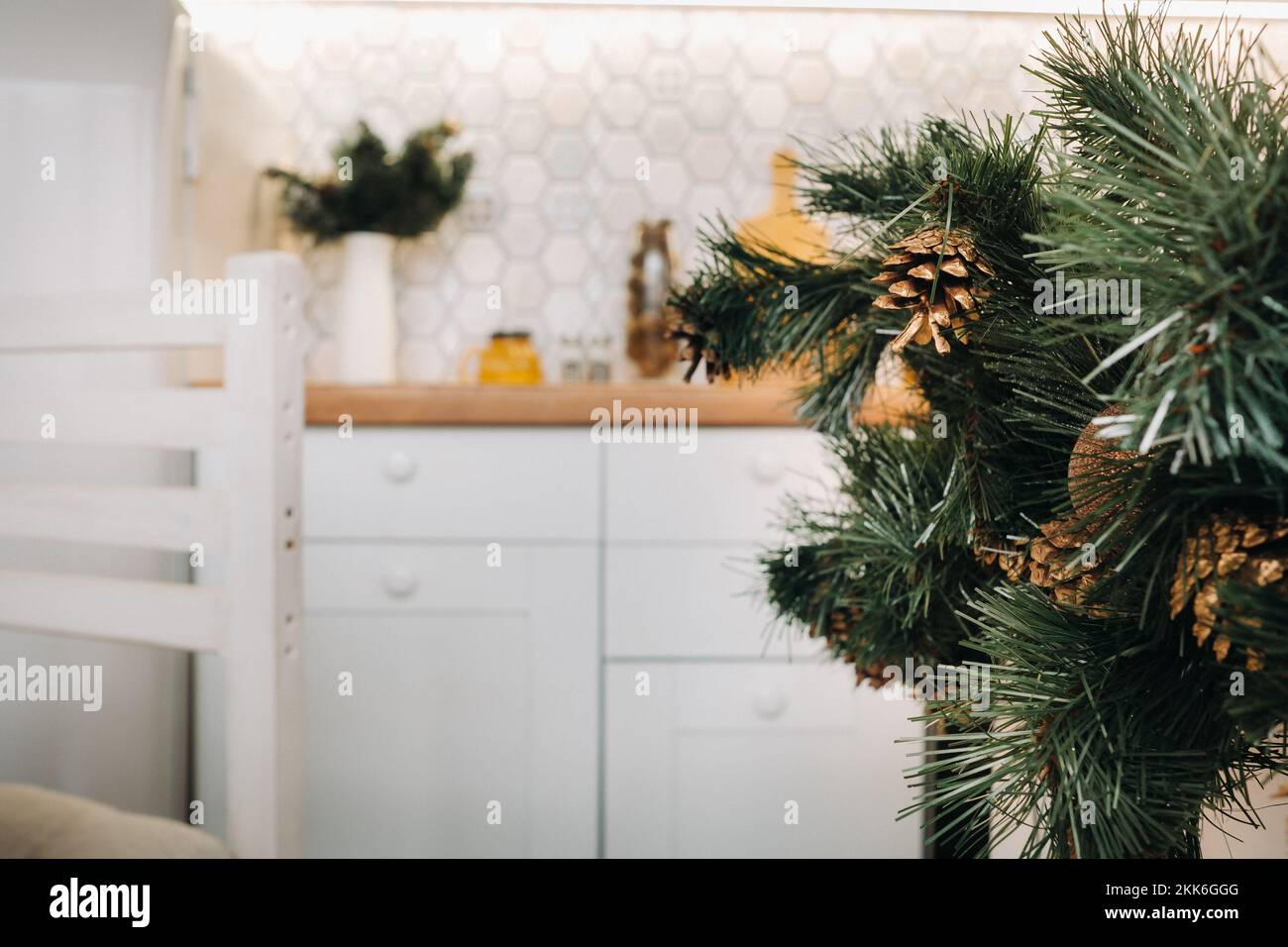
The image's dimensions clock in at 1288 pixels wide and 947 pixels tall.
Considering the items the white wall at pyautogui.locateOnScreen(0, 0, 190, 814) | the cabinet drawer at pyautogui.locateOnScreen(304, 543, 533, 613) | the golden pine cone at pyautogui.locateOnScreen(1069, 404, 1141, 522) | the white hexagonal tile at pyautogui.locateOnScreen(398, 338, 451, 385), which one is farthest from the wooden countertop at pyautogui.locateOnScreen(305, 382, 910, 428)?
the golden pine cone at pyautogui.locateOnScreen(1069, 404, 1141, 522)

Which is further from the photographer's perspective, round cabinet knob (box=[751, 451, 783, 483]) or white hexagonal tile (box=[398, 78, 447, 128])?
white hexagonal tile (box=[398, 78, 447, 128])

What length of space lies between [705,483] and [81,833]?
86 cm

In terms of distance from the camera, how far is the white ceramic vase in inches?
61.7

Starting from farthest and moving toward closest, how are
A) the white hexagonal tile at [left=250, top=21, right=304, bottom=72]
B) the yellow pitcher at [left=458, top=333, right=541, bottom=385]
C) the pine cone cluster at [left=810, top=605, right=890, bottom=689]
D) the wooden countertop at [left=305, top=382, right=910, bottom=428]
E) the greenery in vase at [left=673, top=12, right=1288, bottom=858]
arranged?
1. the white hexagonal tile at [left=250, top=21, right=304, bottom=72]
2. the yellow pitcher at [left=458, top=333, right=541, bottom=385]
3. the wooden countertop at [left=305, top=382, right=910, bottom=428]
4. the pine cone cluster at [left=810, top=605, right=890, bottom=689]
5. the greenery in vase at [left=673, top=12, right=1288, bottom=858]

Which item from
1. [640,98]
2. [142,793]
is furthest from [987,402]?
[640,98]

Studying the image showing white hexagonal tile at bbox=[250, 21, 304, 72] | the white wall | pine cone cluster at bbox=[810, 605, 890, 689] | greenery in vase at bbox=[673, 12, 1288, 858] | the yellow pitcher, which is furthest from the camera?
white hexagonal tile at bbox=[250, 21, 304, 72]

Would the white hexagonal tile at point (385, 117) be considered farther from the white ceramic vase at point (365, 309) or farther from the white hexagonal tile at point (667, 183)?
the white hexagonal tile at point (667, 183)

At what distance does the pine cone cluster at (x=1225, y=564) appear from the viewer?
0.82ft

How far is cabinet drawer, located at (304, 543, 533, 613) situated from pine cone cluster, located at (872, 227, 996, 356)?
3.13ft

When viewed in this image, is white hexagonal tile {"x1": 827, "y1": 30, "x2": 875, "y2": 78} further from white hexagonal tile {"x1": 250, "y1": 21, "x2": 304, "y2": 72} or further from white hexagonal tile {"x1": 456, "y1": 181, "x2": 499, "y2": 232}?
white hexagonal tile {"x1": 250, "y1": 21, "x2": 304, "y2": 72}

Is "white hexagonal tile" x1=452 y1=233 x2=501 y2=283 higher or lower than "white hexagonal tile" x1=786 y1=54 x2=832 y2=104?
below
